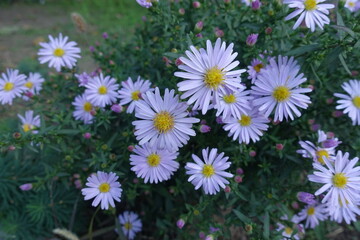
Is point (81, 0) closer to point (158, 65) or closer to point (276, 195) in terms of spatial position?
point (158, 65)

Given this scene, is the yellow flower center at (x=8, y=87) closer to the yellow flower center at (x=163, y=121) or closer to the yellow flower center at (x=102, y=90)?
the yellow flower center at (x=102, y=90)

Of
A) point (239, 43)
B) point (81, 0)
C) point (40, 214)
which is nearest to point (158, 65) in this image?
point (239, 43)

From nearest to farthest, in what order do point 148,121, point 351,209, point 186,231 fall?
point 148,121 → point 351,209 → point 186,231

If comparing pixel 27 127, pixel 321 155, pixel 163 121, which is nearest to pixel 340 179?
pixel 321 155

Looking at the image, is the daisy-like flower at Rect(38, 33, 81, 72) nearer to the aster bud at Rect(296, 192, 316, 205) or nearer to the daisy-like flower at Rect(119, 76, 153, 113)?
the daisy-like flower at Rect(119, 76, 153, 113)

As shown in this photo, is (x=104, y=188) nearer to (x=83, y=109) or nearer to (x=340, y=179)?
(x=83, y=109)

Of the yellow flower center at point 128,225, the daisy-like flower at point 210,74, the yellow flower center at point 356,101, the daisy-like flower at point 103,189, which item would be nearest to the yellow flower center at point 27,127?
the daisy-like flower at point 103,189

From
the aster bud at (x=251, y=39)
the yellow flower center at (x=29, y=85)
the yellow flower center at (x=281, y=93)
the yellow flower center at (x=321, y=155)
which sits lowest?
the yellow flower center at (x=321, y=155)
